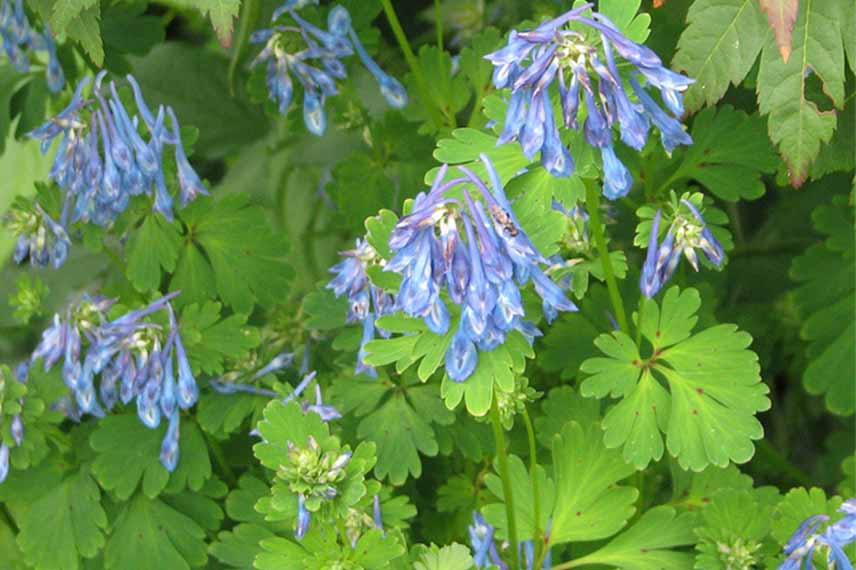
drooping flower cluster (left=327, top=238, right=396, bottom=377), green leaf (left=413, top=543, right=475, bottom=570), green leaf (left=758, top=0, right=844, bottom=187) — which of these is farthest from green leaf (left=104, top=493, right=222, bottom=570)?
green leaf (left=758, top=0, right=844, bottom=187)

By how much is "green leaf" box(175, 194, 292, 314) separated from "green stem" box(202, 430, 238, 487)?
27 cm

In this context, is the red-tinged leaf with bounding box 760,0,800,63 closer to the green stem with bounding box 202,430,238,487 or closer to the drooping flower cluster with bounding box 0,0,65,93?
the green stem with bounding box 202,430,238,487

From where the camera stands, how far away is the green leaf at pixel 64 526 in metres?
2.14

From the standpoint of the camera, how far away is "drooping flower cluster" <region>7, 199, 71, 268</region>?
2244mm

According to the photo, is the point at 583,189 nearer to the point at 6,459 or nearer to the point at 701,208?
Result: the point at 701,208

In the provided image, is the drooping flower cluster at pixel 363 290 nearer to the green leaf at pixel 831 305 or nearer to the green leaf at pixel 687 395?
the green leaf at pixel 687 395

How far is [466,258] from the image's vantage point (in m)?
1.57

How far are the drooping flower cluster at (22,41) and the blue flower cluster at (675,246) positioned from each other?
1355 mm

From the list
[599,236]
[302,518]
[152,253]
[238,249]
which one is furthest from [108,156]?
[599,236]

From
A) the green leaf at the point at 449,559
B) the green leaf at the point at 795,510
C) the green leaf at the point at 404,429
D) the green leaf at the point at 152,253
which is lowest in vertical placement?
the green leaf at the point at 795,510

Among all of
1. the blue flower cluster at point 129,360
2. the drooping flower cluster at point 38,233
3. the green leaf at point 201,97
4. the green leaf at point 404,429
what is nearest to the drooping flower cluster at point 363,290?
the green leaf at point 404,429

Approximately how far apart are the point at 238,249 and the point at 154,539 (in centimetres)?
59

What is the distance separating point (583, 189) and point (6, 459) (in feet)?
3.98

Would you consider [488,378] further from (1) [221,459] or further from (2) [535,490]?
(1) [221,459]
